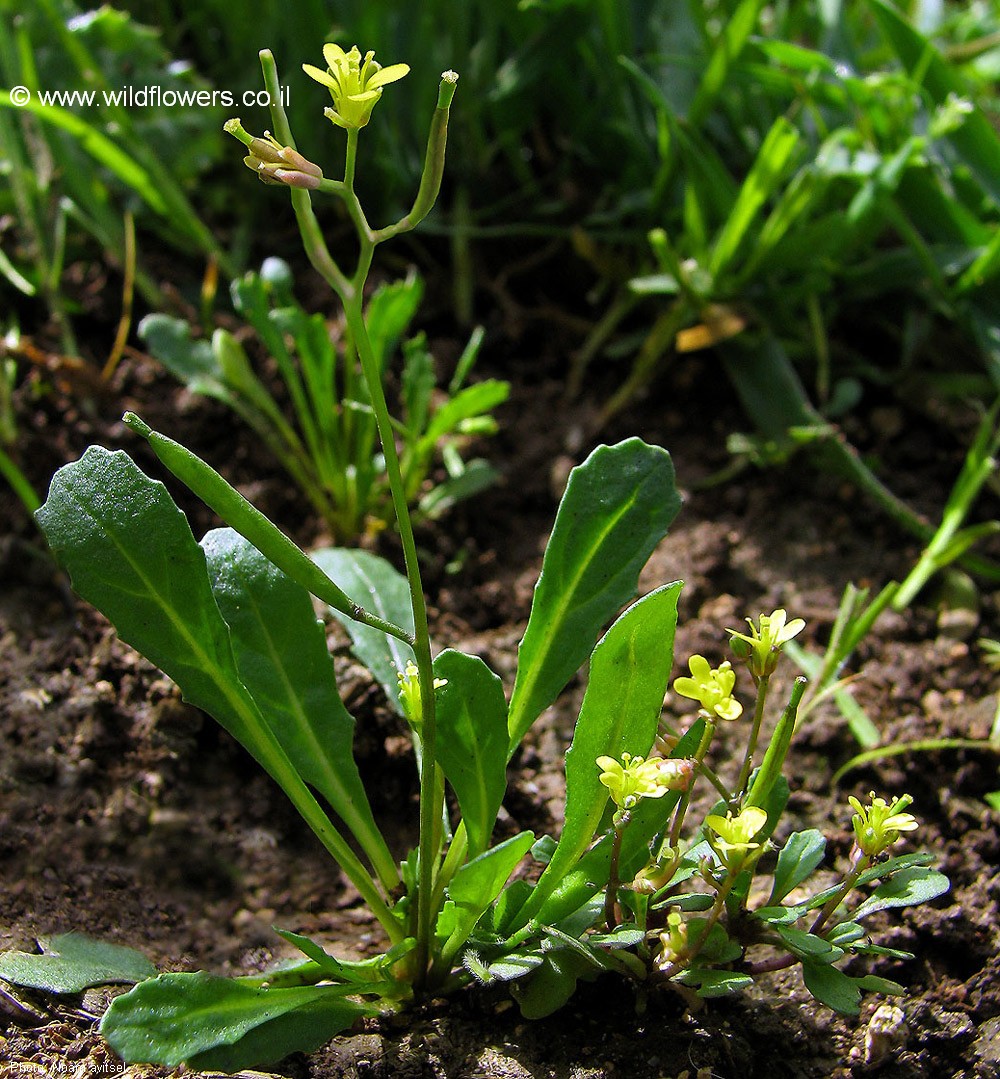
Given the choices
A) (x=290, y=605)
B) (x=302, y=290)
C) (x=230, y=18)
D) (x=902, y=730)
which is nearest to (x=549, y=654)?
(x=290, y=605)

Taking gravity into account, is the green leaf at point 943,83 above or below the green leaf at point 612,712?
above

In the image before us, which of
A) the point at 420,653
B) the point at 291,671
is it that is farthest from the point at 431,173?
the point at 291,671

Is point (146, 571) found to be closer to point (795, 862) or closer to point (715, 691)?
point (715, 691)

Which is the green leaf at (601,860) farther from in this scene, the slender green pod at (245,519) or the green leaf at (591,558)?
the slender green pod at (245,519)

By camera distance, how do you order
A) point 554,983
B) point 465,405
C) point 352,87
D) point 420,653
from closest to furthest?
1. point 352,87
2. point 420,653
3. point 554,983
4. point 465,405

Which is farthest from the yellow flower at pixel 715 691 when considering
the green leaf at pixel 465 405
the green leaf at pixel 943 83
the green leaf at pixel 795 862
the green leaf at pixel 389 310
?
the green leaf at pixel 943 83

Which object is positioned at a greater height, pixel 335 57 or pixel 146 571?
pixel 335 57
